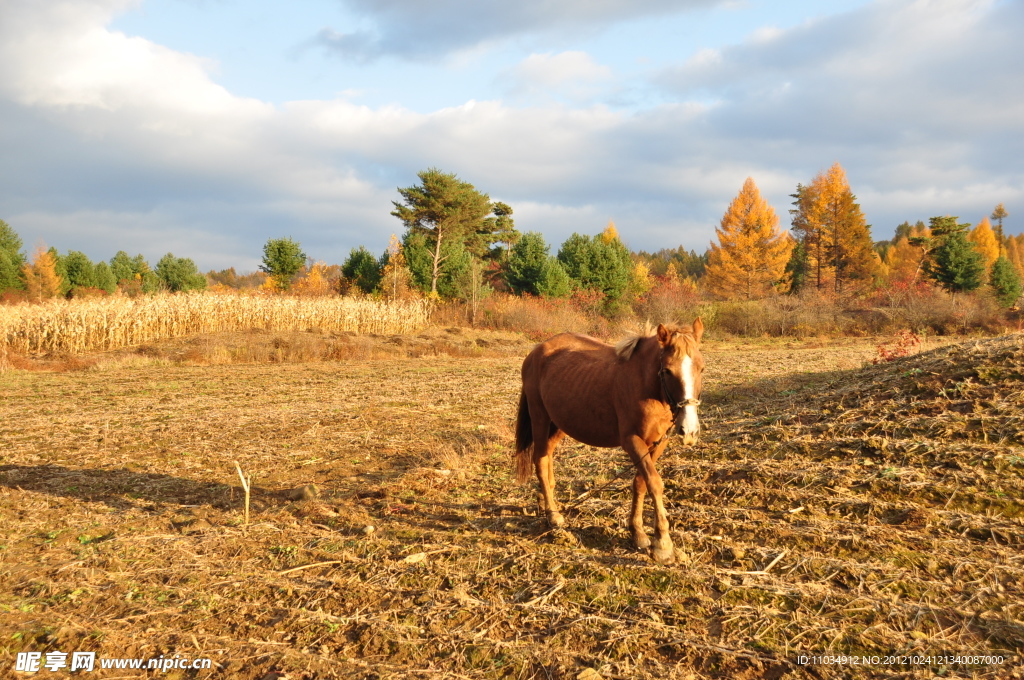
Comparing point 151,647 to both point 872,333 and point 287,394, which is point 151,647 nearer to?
point 287,394

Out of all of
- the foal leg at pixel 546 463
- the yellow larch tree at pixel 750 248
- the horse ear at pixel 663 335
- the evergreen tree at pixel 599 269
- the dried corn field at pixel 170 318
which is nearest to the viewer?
the horse ear at pixel 663 335

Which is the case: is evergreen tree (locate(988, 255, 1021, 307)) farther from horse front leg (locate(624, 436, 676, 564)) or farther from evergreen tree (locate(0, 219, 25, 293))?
evergreen tree (locate(0, 219, 25, 293))

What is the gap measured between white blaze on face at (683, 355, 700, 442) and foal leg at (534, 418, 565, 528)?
1701mm

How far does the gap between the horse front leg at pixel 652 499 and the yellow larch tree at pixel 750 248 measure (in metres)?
42.3

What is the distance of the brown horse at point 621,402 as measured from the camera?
4289 mm

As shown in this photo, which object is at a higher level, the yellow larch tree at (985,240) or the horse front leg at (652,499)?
the yellow larch tree at (985,240)

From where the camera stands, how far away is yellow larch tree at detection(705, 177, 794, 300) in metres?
44.0

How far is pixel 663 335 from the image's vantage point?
4.34 meters

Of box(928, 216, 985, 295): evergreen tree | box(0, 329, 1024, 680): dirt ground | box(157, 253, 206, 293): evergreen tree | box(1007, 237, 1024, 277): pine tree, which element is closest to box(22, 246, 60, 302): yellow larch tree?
box(157, 253, 206, 293): evergreen tree

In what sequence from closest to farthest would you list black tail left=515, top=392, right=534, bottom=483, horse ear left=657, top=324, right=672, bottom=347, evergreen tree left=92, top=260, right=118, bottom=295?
horse ear left=657, top=324, right=672, bottom=347
black tail left=515, top=392, right=534, bottom=483
evergreen tree left=92, top=260, right=118, bottom=295

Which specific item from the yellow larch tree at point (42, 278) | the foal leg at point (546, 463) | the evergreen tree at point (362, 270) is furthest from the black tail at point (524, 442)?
the yellow larch tree at point (42, 278)

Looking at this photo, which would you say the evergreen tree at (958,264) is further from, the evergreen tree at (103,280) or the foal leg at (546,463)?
the evergreen tree at (103,280)

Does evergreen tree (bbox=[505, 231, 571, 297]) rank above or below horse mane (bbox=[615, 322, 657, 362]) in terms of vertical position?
above

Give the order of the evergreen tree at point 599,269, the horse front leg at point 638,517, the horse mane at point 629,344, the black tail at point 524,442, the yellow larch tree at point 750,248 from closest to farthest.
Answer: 1. the horse front leg at point 638,517
2. the horse mane at point 629,344
3. the black tail at point 524,442
4. the evergreen tree at point 599,269
5. the yellow larch tree at point 750,248
